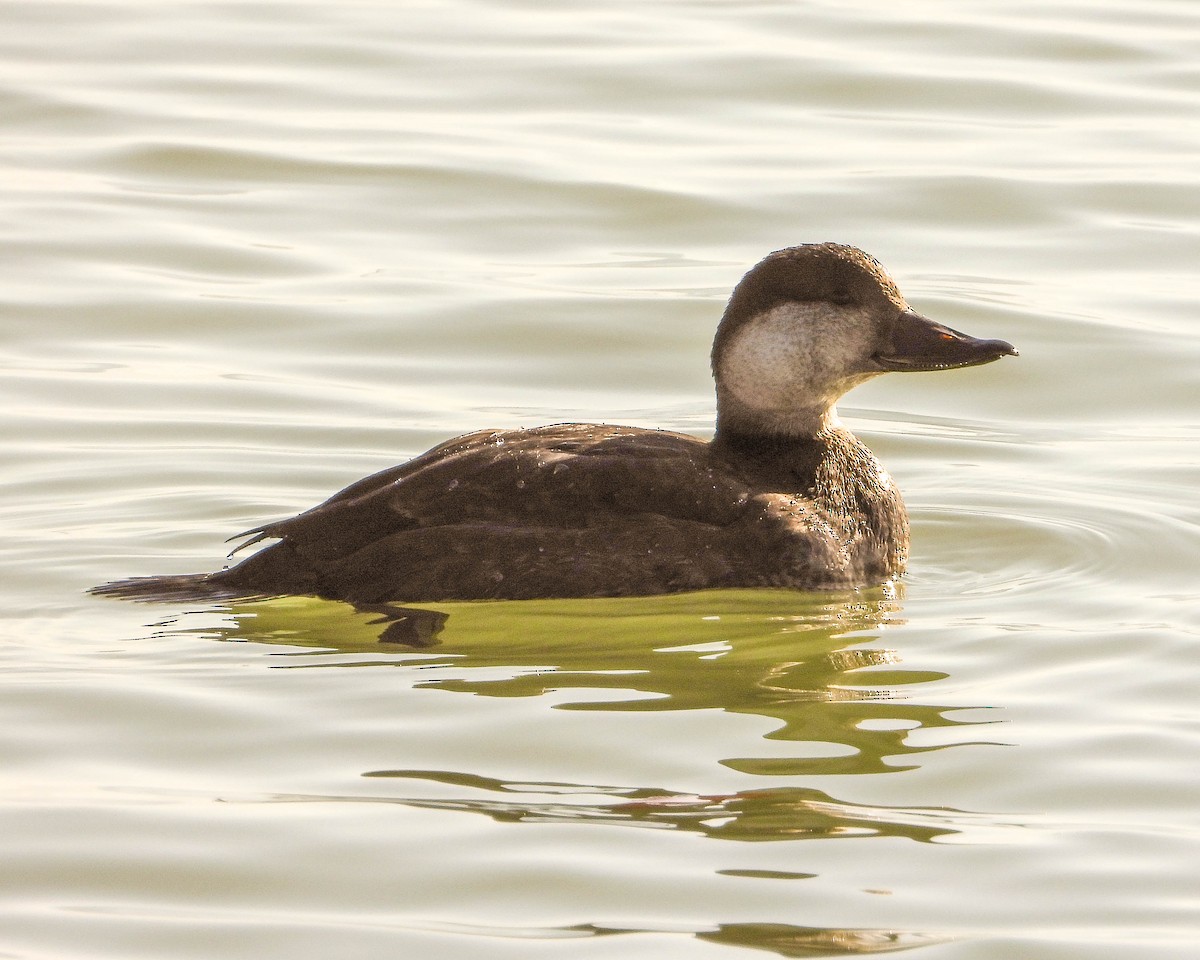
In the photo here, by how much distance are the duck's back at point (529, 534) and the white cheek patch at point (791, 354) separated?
1.80 feet

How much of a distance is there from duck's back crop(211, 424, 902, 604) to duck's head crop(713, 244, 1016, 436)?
557 millimetres

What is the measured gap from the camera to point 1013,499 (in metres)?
7.96

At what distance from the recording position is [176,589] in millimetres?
6672

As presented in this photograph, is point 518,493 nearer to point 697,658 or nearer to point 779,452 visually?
point 697,658

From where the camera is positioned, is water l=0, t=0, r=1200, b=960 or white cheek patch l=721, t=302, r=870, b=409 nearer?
water l=0, t=0, r=1200, b=960

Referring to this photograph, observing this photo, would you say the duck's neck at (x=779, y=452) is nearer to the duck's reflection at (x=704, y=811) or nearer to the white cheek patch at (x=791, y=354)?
the white cheek patch at (x=791, y=354)

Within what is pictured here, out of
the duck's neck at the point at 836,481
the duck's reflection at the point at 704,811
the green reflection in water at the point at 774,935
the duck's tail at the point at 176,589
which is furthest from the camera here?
the duck's neck at the point at 836,481

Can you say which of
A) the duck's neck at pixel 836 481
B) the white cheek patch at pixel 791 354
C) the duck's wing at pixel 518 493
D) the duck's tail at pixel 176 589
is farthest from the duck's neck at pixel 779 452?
the duck's tail at pixel 176 589

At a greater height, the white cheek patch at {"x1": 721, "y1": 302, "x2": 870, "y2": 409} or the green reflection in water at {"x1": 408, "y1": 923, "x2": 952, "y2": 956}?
the white cheek patch at {"x1": 721, "y1": 302, "x2": 870, "y2": 409}

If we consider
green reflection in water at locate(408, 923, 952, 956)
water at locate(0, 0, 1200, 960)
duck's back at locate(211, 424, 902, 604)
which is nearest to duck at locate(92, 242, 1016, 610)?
duck's back at locate(211, 424, 902, 604)

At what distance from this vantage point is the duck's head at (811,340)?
23.6 feet

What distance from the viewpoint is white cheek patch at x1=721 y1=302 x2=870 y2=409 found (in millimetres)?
7191

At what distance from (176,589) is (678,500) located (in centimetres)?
155

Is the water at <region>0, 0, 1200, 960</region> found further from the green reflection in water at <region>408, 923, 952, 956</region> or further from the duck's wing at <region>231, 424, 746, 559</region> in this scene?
the duck's wing at <region>231, 424, 746, 559</region>
